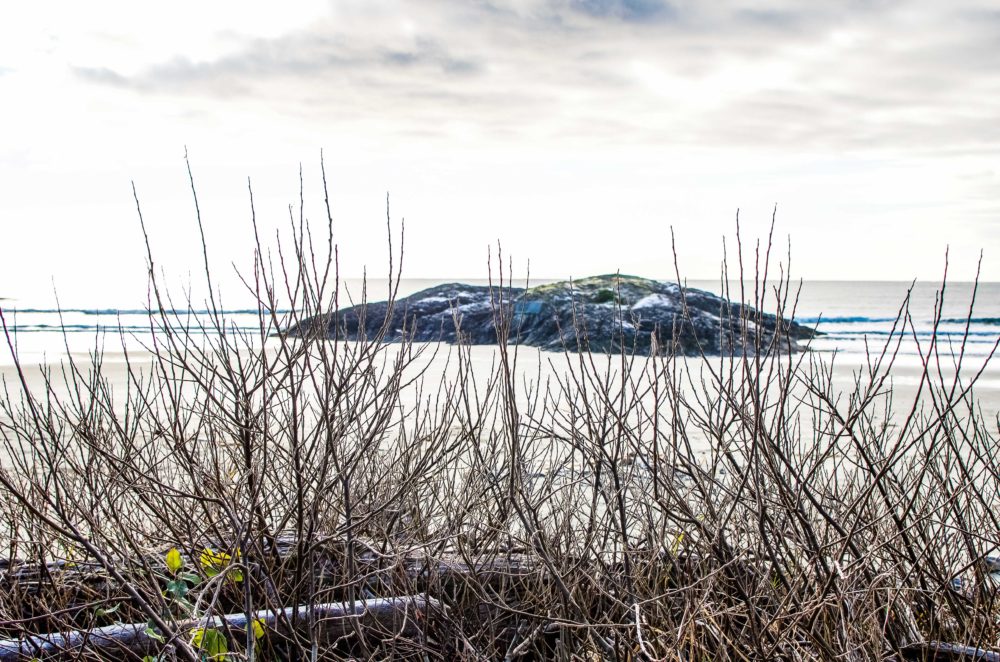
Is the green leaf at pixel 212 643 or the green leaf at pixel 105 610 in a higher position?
the green leaf at pixel 212 643

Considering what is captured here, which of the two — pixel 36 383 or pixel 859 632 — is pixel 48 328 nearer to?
pixel 36 383

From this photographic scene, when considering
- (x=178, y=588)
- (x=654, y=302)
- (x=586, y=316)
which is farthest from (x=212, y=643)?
(x=654, y=302)

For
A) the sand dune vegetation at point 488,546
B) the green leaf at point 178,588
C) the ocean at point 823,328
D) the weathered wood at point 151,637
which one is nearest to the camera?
the sand dune vegetation at point 488,546

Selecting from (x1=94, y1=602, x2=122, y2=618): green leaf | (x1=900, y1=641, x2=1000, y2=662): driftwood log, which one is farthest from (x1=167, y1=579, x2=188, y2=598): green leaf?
(x1=900, y1=641, x2=1000, y2=662): driftwood log

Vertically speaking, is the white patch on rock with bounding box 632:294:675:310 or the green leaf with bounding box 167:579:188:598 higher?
the white patch on rock with bounding box 632:294:675:310

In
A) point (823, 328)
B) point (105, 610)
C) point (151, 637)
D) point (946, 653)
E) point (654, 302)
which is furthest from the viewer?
point (823, 328)

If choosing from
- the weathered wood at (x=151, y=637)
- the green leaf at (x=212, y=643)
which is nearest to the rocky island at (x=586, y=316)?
the weathered wood at (x=151, y=637)

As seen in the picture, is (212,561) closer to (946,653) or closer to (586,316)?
(946,653)

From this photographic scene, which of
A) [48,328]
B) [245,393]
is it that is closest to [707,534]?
[245,393]

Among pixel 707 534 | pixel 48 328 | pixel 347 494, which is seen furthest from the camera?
pixel 48 328

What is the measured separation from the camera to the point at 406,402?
15.0 meters

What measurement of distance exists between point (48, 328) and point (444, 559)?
130ft

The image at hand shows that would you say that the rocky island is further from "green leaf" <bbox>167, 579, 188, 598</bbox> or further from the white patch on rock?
"green leaf" <bbox>167, 579, 188, 598</bbox>

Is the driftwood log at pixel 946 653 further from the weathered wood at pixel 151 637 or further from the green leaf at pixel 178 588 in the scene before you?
the green leaf at pixel 178 588
